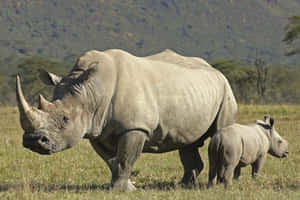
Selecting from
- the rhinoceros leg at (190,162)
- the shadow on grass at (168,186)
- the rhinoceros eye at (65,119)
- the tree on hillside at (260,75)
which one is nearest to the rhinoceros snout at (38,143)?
the rhinoceros eye at (65,119)

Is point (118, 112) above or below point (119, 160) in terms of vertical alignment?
above

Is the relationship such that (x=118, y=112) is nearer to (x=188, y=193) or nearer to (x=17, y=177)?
(x=188, y=193)

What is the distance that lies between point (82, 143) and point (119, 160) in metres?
6.48

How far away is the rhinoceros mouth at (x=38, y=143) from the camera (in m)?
6.54

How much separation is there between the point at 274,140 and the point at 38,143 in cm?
370

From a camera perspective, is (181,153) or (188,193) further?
(181,153)

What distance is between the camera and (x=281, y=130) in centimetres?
1692

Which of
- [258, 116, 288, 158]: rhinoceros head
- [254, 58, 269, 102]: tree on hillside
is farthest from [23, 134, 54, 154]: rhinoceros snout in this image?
[254, 58, 269, 102]: tree on hillside

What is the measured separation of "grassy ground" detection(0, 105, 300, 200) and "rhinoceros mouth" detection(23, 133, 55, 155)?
49 cm

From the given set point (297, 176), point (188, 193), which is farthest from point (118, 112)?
point (297, 176)

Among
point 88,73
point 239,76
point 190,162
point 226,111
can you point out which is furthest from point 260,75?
point 88,73

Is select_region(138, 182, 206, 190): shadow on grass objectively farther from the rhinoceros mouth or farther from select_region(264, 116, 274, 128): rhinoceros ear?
the rhinoceros mouth

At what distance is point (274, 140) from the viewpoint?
8.76 meters

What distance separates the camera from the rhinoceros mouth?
6536 millimetres
